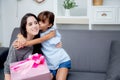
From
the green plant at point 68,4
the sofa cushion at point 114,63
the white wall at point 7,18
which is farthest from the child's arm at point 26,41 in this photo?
the white wall at point 7,18

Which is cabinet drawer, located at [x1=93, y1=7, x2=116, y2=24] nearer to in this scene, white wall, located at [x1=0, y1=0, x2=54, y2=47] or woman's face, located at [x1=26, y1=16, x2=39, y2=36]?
white wall, located at [x1=0, y1=0, x2=54, y2=47]

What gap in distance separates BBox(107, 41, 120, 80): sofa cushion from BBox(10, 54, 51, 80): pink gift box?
553mm

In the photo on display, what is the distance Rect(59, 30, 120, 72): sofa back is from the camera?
A: 2283mm

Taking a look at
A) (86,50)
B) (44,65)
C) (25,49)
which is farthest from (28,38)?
(86,50)

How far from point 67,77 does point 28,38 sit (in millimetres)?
521

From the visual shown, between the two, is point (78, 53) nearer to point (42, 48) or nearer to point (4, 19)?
point (42, 48)

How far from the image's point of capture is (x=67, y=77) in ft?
6.93

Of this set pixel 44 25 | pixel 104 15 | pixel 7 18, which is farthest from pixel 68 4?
pixel 44 25

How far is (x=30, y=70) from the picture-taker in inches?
67.3

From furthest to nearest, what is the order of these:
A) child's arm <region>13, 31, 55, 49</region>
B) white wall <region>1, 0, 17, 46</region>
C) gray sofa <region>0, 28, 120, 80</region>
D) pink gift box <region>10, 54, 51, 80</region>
→ white wall <region>1, 0, 17, 46</region> → gray sofa <region>0, 28, 120, 80</region> → child's arm <region>13, 31, 55, 49</region> → pink gift box <region>10, 54, 51, 80</region>

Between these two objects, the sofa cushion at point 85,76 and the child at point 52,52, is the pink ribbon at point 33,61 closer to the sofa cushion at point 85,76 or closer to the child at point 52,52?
the child at point 52,52

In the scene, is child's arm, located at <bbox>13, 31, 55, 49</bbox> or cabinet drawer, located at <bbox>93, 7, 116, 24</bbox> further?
cabinet drawer, located at <bbox>93, 7, 116, 24</bbox>

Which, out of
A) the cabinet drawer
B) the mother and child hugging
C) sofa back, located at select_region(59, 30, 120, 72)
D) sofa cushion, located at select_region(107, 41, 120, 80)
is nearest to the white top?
the mother and child hugging

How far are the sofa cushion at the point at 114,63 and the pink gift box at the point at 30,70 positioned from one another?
553mm
